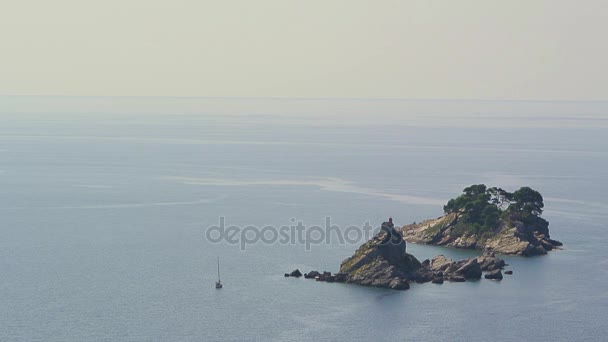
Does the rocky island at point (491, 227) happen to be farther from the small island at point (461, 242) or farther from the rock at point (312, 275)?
the rock at point (312, 275)

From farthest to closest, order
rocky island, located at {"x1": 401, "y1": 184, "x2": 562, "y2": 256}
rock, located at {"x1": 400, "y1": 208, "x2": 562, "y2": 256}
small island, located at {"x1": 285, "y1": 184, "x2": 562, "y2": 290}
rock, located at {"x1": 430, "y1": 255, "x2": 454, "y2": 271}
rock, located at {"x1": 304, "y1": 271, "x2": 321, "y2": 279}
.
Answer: rocky island, located at {"x1": 401, "y1": 184, "x2": 562, "y2": 256}, rock, located at {"x1": 400, "y1": 208, "x2": 562, "y2": 256}, rock, located at {"x1": 430, "y1": 255, "x2": 454, "y2": 271}, rock, located at {"x1": 304, "y1": 271, "x2": 321, "y2": 279}, small island, located at {"x1": 285, "y1": 184, "x2": 562, "y2": 290}

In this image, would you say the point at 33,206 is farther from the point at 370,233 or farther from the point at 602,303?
the point at 602,303

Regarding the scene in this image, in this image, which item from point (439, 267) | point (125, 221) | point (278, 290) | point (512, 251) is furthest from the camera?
point (125, 221)

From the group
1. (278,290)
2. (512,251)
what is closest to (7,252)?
(278,290)

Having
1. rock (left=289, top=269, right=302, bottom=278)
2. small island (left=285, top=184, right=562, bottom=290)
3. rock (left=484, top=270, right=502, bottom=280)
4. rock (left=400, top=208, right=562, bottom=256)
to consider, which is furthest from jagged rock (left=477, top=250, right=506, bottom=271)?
rock (left=289, top=269, right=302, bottom=278)

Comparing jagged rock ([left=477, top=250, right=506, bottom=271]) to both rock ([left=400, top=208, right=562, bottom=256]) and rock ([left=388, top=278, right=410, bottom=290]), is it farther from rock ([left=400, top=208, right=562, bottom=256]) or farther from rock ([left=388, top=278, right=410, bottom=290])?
rock ([left=388, top=278, right=410, bottom=290])

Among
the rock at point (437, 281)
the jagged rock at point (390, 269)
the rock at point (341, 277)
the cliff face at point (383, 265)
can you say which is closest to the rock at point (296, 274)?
the jagged rock at point (390, 269)
